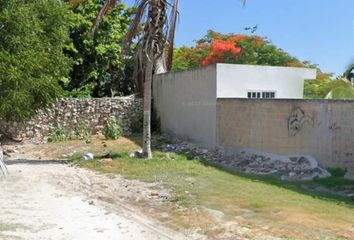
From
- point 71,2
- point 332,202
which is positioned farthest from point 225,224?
point 71,2

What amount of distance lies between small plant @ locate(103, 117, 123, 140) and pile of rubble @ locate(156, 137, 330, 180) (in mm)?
3794

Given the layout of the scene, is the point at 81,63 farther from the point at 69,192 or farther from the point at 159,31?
the point at 69,192

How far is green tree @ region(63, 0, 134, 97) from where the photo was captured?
2334 cm

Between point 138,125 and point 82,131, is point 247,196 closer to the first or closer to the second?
point 82,131

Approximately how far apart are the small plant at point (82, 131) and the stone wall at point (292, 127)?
6937 millimetres

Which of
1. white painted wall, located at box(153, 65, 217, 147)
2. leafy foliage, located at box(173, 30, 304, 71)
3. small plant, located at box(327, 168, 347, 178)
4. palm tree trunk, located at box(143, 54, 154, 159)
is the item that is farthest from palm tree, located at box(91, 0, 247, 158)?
leafy foliage, located at box(173, 30, 304, 71)

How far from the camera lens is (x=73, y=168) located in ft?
46.5

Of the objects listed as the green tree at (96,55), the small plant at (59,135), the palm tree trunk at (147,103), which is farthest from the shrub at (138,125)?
the palm tree trunk at (147,103)

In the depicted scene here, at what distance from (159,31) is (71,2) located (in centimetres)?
869

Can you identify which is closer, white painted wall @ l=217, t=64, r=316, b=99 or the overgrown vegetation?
the overgrown vegetation

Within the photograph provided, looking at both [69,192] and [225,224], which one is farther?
[69,192]

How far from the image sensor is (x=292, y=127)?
1362 centimetres

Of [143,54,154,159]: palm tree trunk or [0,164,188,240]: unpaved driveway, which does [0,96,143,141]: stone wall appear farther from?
[0,164,188,240]: unpaved driveway

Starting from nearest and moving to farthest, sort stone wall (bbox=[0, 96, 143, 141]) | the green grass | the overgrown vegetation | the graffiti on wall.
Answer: the green grass < the overgrown vegetation < the graffiti on wall < stone wall (bbox=[0, 96, 143, 141])
